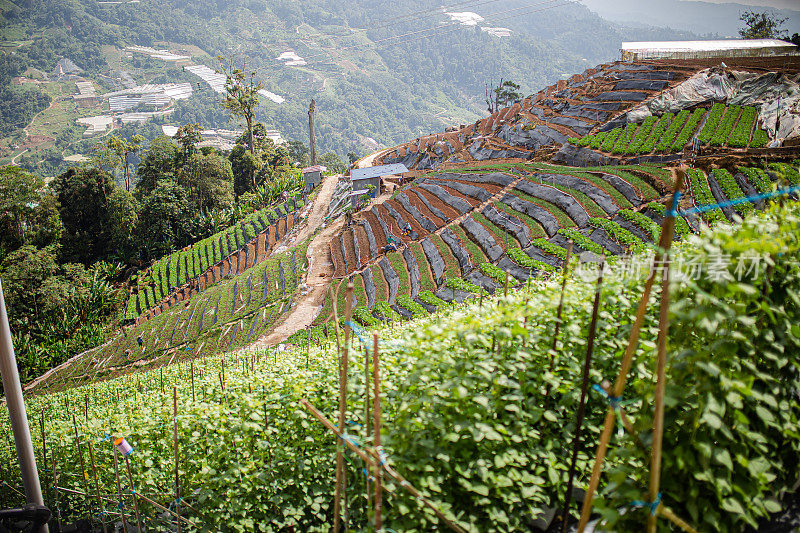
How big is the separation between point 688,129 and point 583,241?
15.7 metres

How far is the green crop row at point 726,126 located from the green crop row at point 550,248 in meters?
13.5

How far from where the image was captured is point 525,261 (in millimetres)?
19812

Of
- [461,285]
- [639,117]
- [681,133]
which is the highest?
[639,117]

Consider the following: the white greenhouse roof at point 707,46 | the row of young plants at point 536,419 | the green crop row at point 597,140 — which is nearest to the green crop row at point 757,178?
the green crop row at point 597,140

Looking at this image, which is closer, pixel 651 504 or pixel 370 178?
pixel 651 504

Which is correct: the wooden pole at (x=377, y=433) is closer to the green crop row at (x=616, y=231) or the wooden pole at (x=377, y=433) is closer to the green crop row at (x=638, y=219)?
the green crop row at (x=616, y=231)

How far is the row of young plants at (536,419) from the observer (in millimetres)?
2764

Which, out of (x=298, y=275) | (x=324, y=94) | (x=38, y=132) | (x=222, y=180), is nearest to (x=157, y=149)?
(x=222, y=180)

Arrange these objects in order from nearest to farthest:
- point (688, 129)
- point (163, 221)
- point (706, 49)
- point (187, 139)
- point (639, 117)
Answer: point (688, 129), point (639, 117), point (163, 221), point (187, 139), point (706, 49)

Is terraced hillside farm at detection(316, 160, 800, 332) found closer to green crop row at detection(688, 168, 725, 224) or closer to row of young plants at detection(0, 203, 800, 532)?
green crop row at detection(688, 168, 725, 224)

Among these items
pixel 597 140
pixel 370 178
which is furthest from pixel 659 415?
pixel 370 178

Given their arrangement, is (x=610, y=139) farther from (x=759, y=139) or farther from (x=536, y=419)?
(x=536, y=419)

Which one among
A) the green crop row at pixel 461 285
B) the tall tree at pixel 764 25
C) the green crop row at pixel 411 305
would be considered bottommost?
the green crop row at pixel 411 305

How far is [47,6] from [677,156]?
237 meters
